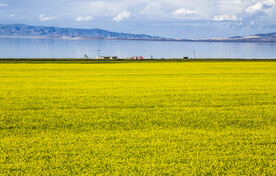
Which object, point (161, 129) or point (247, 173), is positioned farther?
point (161, 129)

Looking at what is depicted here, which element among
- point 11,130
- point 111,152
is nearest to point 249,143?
point 111,152

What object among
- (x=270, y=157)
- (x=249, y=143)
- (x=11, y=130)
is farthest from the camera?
(x=11, y=130)

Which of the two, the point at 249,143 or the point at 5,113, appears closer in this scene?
the point at 249,143

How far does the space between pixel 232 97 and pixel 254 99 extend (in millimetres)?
1110

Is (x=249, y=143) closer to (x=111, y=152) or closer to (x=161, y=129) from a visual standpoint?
(x=161, y=129)

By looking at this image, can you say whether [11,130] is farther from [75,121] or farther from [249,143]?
[249,143]

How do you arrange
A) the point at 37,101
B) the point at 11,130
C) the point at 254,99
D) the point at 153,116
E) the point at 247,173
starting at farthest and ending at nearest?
the point at 254,99 → the point at 37,101 → the point at 153,116 → the point at 11,130 → the point at 247,173

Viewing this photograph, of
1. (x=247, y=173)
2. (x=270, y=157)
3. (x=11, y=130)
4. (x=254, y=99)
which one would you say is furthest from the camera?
(x=254, y=99)

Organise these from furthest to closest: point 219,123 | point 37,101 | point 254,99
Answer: point 254,99
point 37,101
point 219,123

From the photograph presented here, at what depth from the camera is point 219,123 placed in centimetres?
1148

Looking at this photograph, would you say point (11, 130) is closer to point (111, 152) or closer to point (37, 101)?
point (111, 152)

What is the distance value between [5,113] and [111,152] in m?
6.46

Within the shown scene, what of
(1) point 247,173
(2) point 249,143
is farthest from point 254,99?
(1) point 247,173

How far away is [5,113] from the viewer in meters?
12.8
